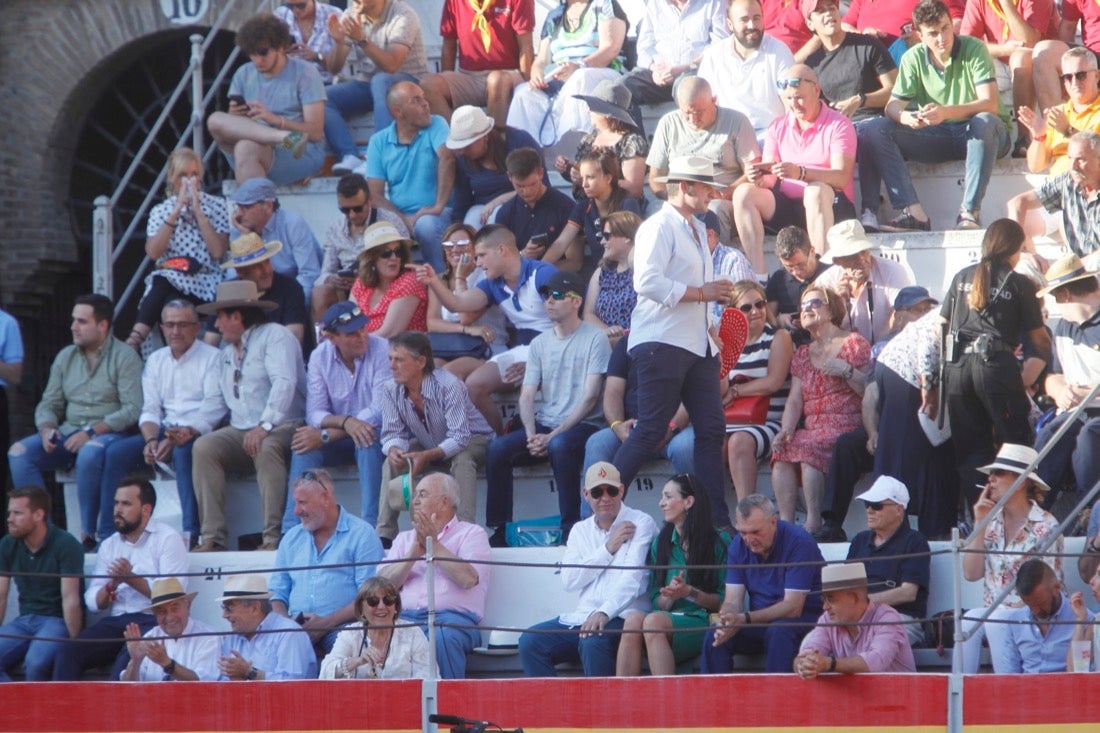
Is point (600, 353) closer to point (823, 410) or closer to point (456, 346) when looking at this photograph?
point (456, 346)

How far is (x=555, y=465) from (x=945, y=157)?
3.19 meters

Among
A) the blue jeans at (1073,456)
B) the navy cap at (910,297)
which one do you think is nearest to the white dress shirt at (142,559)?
the navy cap at (910,297)

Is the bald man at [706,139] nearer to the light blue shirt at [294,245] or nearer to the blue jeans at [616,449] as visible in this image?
the blue jeans at [616,449]

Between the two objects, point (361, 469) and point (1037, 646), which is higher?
point (361, 469)

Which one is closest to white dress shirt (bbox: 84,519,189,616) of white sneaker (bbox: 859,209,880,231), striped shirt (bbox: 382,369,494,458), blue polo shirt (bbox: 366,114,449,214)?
striped shirt (bbox: 382,369,494,458)

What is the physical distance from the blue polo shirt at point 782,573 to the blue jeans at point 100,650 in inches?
113

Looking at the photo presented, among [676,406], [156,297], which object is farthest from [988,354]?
[156,297]

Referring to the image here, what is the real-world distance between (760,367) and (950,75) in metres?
2.39

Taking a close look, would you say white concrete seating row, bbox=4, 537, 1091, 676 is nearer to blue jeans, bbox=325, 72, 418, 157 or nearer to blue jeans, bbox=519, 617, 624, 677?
blue jeans, bbox=519, 617, 624, 677

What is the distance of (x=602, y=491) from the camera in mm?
8578

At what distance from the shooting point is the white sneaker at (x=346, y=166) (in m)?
12.4

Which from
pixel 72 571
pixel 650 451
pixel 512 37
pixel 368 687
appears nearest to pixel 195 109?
pixel 512 37

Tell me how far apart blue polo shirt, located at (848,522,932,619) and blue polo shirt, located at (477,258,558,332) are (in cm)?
268

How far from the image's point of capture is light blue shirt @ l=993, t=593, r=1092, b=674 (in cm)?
780
